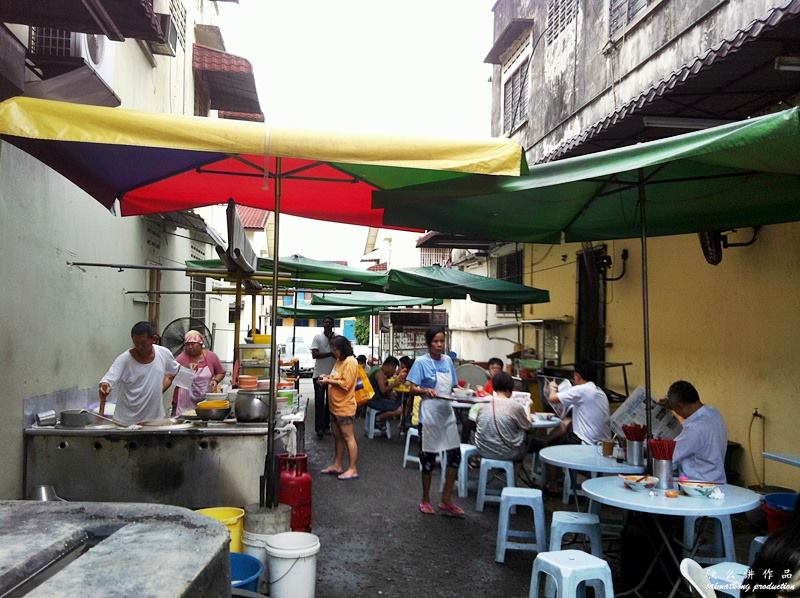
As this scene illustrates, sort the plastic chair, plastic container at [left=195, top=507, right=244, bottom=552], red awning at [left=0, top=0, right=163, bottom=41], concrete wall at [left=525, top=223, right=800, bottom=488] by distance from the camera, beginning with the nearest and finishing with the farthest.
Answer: the plastic chair, red awning at [left=0, top=0, right=163, bottom=41], plastic container at [left=195, top=507, right=244, bottom=552], concrete wall at [left=525, top=223, right=800, bottom=488]

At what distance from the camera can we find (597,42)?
10516 millimetres

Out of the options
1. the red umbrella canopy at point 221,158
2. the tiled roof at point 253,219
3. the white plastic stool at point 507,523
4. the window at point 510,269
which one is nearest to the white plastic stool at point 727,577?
the white plastic stool at point 507,523

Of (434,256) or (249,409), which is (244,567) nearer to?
(249,409)

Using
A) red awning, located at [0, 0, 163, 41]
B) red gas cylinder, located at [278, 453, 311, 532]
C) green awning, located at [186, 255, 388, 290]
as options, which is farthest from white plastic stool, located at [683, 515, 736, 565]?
green awning, located at [186, 255, 388, 290]

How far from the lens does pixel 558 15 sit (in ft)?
40.3

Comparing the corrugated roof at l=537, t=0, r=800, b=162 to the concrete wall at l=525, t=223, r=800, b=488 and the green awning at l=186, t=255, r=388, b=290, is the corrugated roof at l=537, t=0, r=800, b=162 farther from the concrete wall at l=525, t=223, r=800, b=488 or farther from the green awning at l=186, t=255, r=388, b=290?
the green awning at l=186, t=255, r=388, b=290

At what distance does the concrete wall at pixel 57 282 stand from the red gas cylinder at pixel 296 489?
1996 mm

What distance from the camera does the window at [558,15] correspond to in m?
11.7

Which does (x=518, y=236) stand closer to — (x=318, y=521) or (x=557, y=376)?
(x=318, y=521)

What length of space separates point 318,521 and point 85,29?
456 centimetres

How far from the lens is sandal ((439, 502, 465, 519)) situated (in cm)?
600

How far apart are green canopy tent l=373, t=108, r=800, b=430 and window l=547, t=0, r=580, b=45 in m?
7.74

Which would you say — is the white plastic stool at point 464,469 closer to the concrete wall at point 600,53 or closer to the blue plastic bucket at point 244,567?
the blue plastic bucket at point 244,567

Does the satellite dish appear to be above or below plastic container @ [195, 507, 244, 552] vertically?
above
